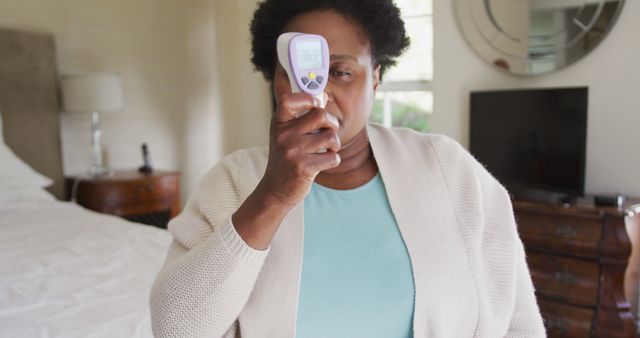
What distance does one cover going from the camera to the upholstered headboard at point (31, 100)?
2759 mm

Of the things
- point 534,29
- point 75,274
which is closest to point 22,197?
point 75,274

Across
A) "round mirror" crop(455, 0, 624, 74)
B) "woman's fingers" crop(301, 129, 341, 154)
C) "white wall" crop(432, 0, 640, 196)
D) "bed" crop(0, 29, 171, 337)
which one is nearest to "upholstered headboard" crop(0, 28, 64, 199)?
"bed" crop(0, 29, 171, 337)

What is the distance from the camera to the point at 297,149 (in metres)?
0.58

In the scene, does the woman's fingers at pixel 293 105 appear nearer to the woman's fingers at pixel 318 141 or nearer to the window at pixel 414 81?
the woman's fingers at pixel 318 141

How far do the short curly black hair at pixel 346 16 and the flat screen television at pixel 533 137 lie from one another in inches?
62.4

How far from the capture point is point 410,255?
78cm

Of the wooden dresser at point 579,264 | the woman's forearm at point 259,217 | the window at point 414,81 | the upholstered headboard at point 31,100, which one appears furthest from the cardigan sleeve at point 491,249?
the upholstered headboard at point 31,100

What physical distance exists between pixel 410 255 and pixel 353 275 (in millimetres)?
98

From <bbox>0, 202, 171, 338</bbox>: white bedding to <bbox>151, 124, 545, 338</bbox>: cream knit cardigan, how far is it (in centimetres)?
54

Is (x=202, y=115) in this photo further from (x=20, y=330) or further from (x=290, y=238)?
(x=290, y=238)

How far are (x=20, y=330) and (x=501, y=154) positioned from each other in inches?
86.4

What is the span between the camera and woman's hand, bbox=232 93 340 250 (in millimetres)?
570

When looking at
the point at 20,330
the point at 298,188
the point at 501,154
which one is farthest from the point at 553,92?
the point at 20,330

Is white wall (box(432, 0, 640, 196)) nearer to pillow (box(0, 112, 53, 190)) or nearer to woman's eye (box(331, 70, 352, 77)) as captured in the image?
woman's eye (box(331, 70, 352, 77))
